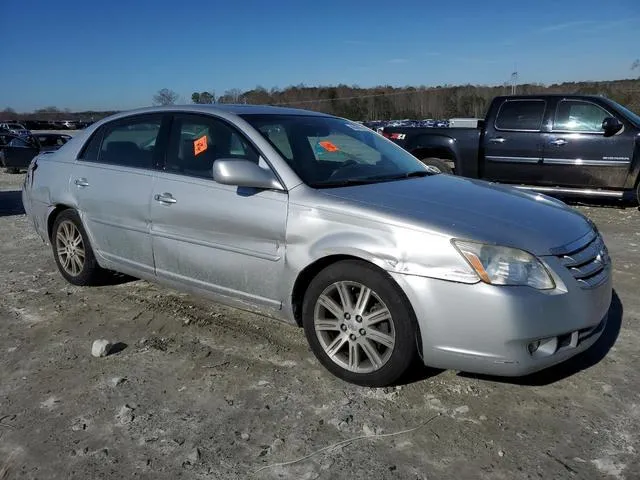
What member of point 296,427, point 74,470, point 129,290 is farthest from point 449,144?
point 74,470

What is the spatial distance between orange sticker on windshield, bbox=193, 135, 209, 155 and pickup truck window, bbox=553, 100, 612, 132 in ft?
22.3

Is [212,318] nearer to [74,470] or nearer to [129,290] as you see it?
[129,290]

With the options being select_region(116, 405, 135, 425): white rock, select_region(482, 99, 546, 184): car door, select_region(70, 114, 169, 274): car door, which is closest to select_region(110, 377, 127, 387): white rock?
select_region(116, 405, 135, 425): white rock

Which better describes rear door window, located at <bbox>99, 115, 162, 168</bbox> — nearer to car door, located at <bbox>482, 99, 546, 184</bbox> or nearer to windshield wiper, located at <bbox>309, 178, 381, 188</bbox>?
→ windshield wiper, located at <bbox>309, 178, 381, 188</bbox>

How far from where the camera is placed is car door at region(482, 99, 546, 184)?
359 inches

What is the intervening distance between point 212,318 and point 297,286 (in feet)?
3.97

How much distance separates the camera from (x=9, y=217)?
29.6 feet

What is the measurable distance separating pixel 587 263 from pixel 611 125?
20.6 feet

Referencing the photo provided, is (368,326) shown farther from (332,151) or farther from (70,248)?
(70,248)

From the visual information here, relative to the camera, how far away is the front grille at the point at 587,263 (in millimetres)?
3012

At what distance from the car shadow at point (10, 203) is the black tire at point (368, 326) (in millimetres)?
7770

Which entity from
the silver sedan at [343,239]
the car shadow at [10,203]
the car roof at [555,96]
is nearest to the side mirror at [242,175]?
the silver sedan at [343,239]

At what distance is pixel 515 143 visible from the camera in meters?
9.23

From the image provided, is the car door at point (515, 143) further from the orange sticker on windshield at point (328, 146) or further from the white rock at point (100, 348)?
the white rock at point (100, 348)
